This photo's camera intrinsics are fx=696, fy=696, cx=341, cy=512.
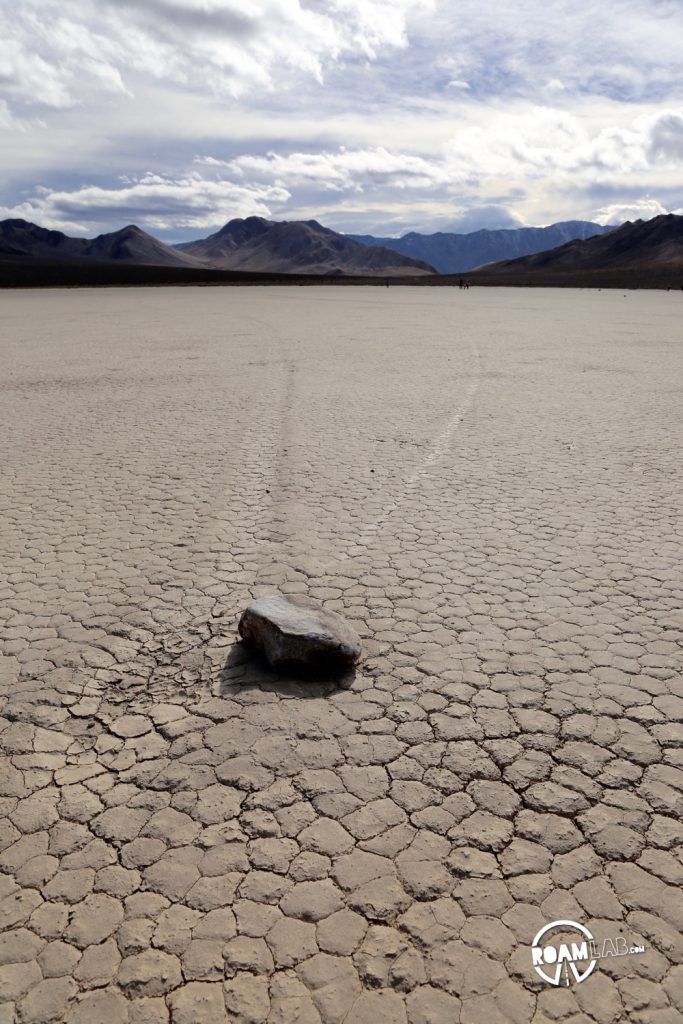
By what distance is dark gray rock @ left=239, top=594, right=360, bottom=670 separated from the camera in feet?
11.4

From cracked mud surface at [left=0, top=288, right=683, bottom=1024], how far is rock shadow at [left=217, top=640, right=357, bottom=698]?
0.8 inches

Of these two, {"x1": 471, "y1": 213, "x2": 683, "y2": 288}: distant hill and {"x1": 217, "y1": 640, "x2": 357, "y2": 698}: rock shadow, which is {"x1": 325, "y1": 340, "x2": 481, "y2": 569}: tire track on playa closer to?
{"x1": 217, "y1": 640, "x2": 357, "y2": 698}: rock shadow

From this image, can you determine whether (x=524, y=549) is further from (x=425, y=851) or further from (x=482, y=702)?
(x=425, y=851)

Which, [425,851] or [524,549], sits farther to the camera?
[524,549]

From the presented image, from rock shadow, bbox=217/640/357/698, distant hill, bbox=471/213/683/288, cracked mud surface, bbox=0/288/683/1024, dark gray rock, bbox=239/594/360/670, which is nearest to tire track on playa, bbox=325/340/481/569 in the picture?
cracked mud surface, bbox=0/288/683/1024

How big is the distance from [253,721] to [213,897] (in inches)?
36.1

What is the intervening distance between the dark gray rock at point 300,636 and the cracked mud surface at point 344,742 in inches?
5.1

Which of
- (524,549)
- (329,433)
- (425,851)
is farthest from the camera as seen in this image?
(329,433)

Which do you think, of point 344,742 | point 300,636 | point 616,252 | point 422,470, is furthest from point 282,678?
point 616,252

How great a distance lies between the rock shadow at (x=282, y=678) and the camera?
344cm

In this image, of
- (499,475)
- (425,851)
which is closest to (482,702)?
(425,851)

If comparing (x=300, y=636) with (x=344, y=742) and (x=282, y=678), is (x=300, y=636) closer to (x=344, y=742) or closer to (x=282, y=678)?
(x=282, y=678)

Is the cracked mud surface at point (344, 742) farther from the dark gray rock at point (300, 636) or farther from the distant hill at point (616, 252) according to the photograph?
the distant hill at point (616, 252)

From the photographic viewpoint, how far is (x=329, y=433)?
27.9ft
